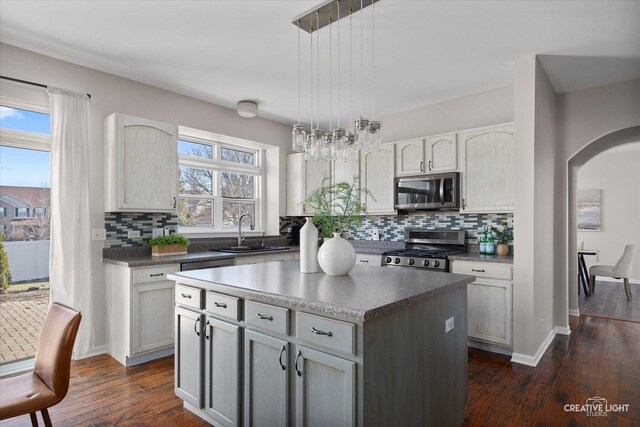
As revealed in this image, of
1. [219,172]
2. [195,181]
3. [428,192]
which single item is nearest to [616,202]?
[428,192]

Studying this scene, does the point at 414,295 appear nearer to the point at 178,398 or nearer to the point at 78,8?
the point at 178,398

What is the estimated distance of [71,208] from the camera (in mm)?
3156

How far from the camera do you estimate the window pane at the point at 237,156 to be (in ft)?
15.7

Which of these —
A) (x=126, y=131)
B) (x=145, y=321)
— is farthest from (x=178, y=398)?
(x=126, y=131)

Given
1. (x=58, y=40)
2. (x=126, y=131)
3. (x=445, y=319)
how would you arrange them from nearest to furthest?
(x=445, y=319), (x=58, y=40), (x=126, y=131)

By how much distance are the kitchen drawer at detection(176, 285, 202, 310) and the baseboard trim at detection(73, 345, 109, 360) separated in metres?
1.60

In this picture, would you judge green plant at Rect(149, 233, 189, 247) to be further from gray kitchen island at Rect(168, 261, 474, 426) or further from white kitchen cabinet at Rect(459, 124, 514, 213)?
white kitchen cabinet at Rect(459, 124, 514, 213)

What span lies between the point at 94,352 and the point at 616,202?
9.04 metres

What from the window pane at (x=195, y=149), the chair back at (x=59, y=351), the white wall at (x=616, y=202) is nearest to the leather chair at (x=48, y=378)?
the chair back at (x=59, y=351)

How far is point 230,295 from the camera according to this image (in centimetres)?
202

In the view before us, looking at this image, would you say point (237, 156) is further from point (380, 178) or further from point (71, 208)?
point (71, 208)

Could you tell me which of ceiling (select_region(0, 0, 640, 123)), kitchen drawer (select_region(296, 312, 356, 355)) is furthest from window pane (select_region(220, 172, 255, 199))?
kitchen drawer (select_region(296, 312, 356, 355))

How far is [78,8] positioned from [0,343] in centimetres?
263

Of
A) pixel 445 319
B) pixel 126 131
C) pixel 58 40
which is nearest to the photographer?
pixel 445 319
